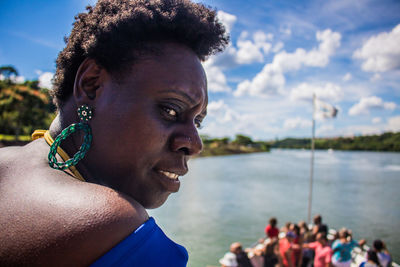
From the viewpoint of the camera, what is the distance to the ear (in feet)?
2.94

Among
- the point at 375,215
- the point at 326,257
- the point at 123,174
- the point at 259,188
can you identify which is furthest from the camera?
the point at 259,188

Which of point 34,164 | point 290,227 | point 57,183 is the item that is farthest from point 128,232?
point 290,227

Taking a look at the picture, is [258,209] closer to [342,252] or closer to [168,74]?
[342,252]

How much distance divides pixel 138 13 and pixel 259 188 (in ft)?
143

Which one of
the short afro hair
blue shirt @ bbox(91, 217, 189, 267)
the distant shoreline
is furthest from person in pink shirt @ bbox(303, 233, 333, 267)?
the distant shoreline

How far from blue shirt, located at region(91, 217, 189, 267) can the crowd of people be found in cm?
659

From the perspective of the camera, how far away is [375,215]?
29.0m

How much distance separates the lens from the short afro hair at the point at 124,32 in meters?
0.89

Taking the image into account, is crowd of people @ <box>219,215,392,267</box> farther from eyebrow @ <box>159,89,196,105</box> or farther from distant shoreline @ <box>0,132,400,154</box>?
distant shoreline @ <box>0,132,400,154</box>

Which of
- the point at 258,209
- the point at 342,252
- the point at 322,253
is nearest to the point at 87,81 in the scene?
the point at 322,253

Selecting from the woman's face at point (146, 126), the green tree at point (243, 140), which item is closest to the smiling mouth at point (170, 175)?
the woman's face at point (146, 126)

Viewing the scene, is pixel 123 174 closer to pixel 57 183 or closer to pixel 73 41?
pixel 57 183

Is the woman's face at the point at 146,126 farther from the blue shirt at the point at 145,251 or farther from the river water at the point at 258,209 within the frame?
the river water at the point at 258,209

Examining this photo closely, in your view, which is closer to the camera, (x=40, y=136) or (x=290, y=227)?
(x=40, y=136)
